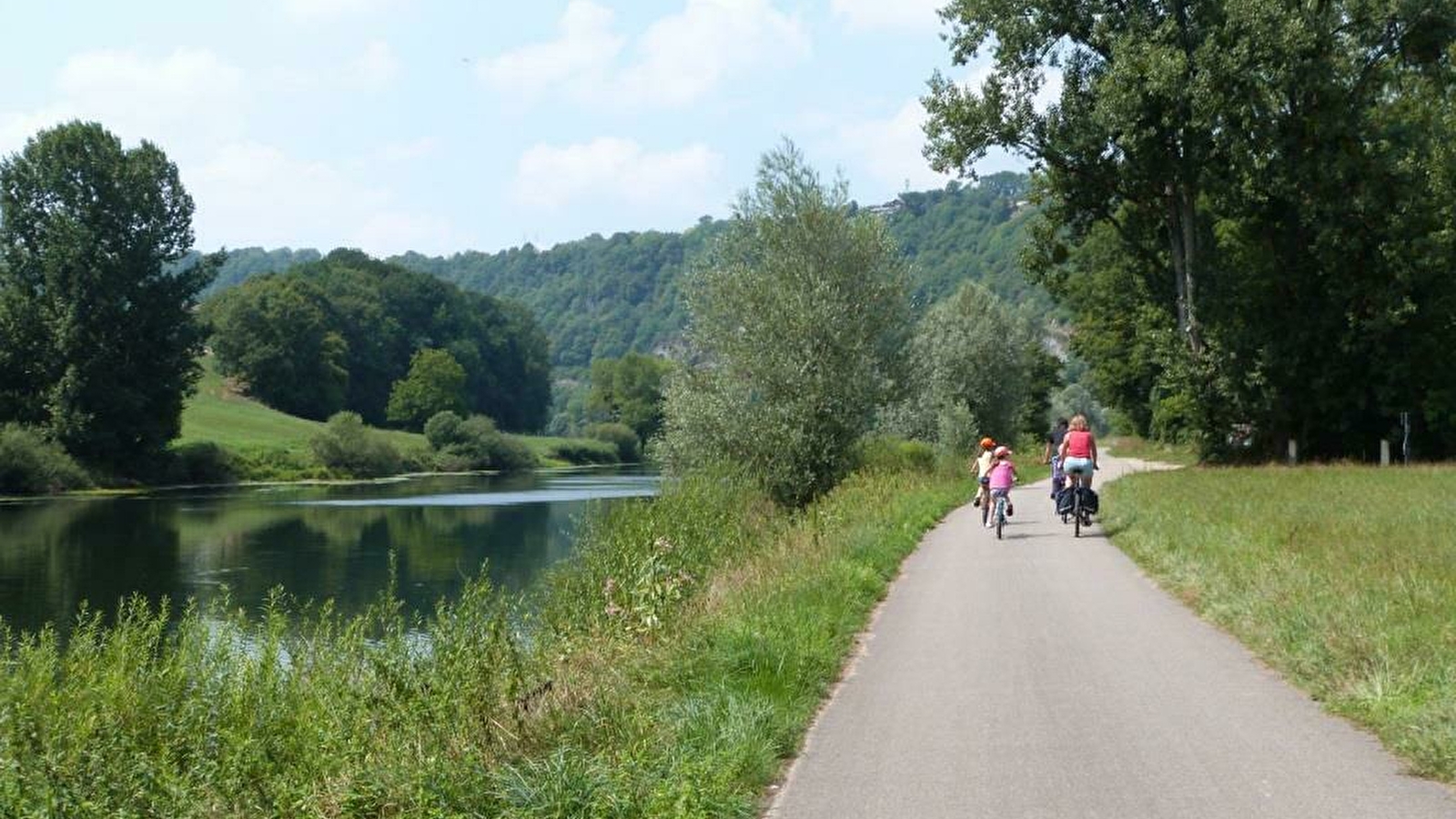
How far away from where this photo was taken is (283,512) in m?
46.1

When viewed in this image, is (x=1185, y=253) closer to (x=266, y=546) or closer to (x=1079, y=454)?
(x=1079, y=454)

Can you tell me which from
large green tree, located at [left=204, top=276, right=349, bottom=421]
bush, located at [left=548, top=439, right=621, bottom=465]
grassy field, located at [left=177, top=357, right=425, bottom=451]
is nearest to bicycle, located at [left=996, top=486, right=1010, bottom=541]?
grassy field, located at [left=177, top=357, right=425, bottom=451]

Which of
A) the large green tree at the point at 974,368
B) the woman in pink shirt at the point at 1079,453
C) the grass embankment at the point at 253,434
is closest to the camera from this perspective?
the woman in pink shirt at the point at 1079,453

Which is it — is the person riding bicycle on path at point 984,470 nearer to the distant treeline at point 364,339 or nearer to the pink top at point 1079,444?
the pink top at point 1079,444

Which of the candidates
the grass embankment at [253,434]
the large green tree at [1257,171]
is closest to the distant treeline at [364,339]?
the grass embankment at [253,434]

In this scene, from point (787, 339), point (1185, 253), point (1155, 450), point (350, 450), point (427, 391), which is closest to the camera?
point (787, 339)

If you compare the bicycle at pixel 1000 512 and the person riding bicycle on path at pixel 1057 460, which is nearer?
the bicycle at pixel 1000 512

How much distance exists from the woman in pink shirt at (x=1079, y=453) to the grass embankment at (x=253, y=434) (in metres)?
57.5

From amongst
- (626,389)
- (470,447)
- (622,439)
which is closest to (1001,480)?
(470,447)

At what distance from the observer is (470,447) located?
9688 cm

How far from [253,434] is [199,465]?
1082 centimetres

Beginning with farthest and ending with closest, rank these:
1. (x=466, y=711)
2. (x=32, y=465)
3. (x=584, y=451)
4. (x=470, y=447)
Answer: (x=584, y=451) < (x=470, y=447) < (x=32, y=465) < (x=466, y=711)

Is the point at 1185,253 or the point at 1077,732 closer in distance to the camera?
the point at 1077,732

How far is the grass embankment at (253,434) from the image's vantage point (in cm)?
7262
